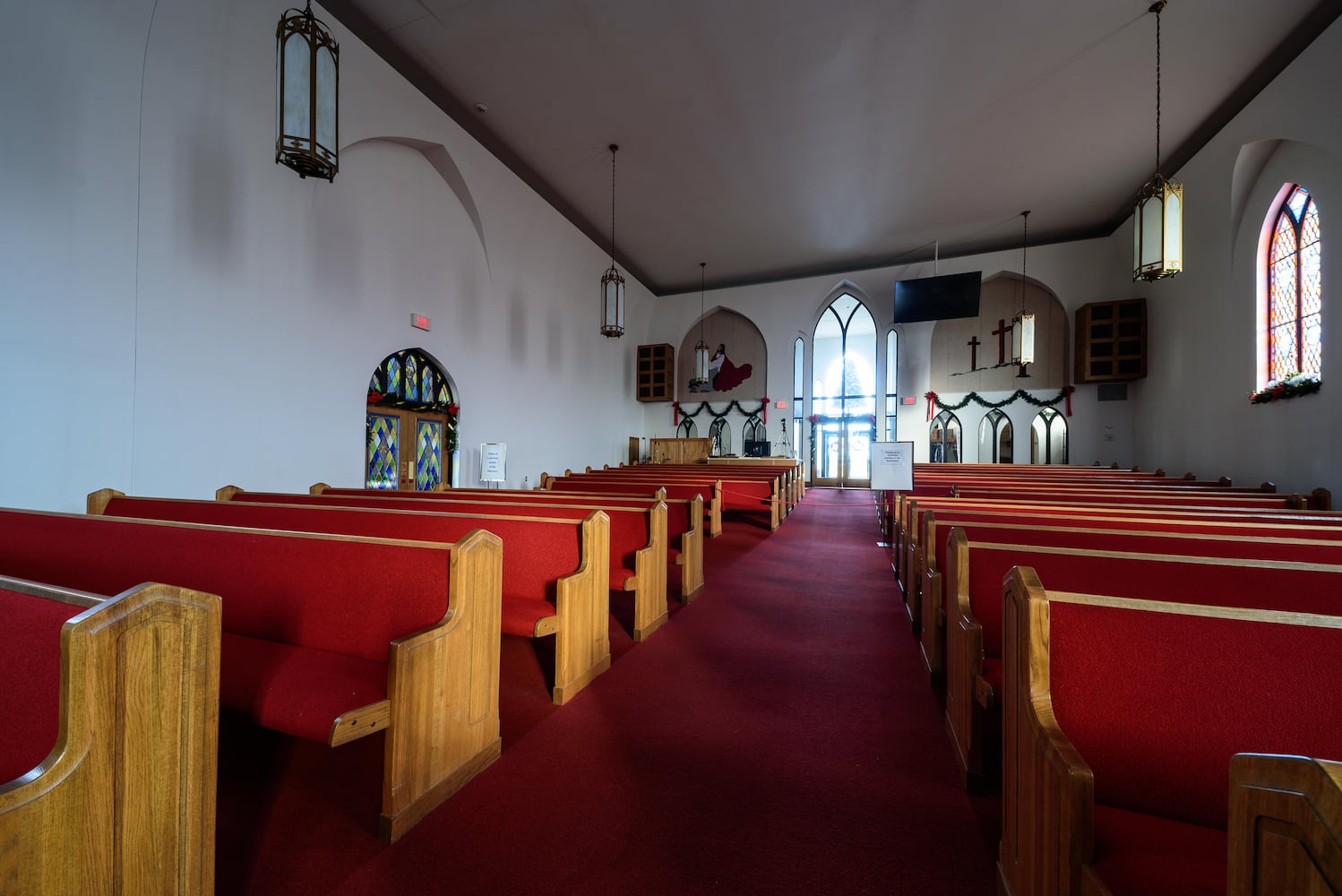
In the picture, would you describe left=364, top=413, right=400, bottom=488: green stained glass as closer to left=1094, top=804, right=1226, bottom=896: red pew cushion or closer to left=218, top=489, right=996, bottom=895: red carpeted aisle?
left=218, top=489, right=996, bottom=895: red carpeted aisle

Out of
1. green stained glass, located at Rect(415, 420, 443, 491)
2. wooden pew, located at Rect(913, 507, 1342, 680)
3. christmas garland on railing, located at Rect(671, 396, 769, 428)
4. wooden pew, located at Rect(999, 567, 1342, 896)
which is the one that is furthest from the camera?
christmas garland on railing, located at Rect(671, 396, 769, 428)

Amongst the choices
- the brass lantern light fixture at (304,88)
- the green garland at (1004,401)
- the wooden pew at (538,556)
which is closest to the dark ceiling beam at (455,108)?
the brass lantern light fixture at (304,88)

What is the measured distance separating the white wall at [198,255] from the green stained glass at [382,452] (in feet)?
0.78

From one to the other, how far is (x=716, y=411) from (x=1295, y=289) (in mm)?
8101

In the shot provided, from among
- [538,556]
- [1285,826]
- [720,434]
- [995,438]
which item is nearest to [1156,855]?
[1285,826]

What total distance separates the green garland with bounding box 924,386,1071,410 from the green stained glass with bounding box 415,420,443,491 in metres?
8.52

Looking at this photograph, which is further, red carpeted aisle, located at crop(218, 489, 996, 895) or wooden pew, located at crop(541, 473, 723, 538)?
wooden pew, located at crop(541, 473, 723, 538)

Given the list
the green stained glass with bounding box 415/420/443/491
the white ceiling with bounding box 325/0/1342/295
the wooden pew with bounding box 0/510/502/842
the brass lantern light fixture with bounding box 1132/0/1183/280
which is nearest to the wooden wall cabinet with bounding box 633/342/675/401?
the white ceiling with bounding box 325/0/1342/295

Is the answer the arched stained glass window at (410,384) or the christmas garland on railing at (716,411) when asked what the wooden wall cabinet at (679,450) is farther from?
the arched stained glass window at (410,384)

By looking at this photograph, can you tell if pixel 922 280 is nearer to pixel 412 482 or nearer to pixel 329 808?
pixel 412 482

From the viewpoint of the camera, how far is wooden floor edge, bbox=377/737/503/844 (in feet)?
4.17

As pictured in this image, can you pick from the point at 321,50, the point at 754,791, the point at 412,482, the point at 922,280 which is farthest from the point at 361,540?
the point at 922,280

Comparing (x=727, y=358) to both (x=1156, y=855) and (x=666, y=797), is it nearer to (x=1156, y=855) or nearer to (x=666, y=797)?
(x=666, y=797)

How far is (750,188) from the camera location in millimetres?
7441
